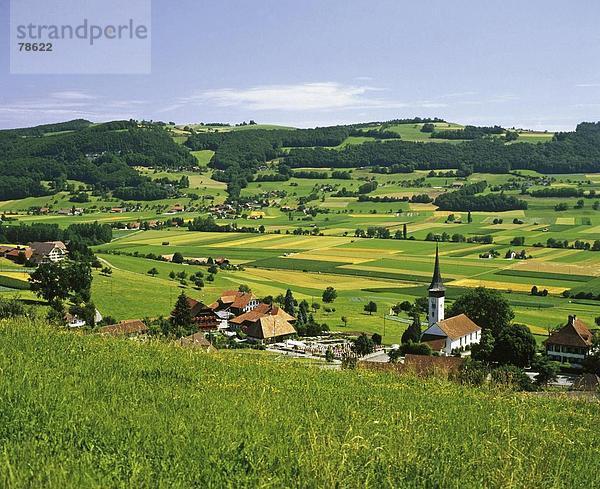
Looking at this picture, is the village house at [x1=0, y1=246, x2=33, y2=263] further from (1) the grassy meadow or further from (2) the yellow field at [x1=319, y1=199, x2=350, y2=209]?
(2) the yellow field at [x1=319, y1=199, x2=350, y2=209]

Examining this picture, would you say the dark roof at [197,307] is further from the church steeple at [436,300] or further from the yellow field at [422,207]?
the yellow field at [422,207]

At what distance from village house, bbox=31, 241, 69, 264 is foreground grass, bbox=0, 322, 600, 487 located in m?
70.3

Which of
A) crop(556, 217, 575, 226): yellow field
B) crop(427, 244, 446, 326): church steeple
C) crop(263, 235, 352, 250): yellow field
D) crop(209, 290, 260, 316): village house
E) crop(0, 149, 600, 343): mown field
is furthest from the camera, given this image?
crop(556, 217, 575, 226): yellow field

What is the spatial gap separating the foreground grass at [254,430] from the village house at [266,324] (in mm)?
41954

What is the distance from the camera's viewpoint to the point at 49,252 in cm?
7931

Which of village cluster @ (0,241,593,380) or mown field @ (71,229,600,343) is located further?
mown field @ (71,229,600,343)

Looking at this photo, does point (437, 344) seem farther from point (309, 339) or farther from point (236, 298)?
point (236, 298)

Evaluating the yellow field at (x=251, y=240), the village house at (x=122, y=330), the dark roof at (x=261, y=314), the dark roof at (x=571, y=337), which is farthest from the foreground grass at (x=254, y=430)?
the yellow field at (x=251, y=240)

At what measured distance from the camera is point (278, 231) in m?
123

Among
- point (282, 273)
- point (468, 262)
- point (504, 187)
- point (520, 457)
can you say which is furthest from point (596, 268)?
point (504, 187)

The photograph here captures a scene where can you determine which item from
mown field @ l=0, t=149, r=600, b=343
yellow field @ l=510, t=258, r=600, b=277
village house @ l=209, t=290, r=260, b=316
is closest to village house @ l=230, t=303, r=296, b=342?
village house @ l=209, t=290, r=260, b=316

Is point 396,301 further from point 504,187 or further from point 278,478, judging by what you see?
point 504,187

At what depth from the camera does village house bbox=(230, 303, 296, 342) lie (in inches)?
2074

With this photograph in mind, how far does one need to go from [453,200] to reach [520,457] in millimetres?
145980
